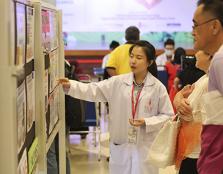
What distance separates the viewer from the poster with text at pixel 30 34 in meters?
1.71

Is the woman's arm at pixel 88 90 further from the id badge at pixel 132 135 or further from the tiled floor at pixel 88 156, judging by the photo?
the tiled floor at pixel 88 156

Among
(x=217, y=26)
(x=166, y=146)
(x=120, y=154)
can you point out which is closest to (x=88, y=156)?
(x=120, y=154)

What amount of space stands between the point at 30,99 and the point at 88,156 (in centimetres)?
374

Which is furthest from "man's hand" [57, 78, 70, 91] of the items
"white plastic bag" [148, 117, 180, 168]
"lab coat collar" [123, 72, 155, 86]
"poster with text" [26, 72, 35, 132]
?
"poster with text" [26, 72, 35, 132]

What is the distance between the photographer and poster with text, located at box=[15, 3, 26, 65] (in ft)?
4.86

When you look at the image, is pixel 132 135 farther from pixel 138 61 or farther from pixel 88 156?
pixel 88 156

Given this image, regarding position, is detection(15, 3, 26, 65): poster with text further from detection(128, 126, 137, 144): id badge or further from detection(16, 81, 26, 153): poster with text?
detection(128, 126, 137, 144): id badge

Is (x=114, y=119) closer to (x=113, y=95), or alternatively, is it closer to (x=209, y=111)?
(x=113, y=95)

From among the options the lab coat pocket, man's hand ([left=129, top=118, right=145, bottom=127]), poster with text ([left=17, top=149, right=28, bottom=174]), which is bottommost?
the lab coat pocket

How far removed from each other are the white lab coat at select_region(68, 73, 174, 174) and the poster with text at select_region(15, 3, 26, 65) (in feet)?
4.80

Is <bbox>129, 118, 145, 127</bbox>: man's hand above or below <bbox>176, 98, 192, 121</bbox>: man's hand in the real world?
below

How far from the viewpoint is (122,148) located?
3145 mm

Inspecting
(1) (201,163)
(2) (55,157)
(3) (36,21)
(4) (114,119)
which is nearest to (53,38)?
(3) (36,21)

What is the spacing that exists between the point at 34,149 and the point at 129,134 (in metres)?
1.32
